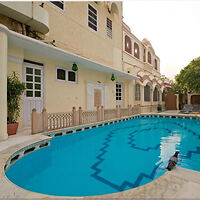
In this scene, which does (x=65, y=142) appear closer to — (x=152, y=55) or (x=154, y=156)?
(x=154, y=156)

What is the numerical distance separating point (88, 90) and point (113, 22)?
777 cm

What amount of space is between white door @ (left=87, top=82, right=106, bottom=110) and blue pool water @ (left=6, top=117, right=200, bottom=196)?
16.5ft

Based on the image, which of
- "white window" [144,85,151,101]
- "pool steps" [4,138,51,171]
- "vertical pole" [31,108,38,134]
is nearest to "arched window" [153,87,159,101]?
"white window" [144,85,151,101]

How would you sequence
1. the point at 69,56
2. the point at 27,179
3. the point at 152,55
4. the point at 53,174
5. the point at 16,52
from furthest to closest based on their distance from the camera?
the point at 152,55 → the point at 69,56 → the point at 16,52 → the point at 53,174 → the point at 27,179

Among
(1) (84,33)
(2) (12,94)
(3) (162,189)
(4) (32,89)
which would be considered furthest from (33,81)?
(3) (162,189)

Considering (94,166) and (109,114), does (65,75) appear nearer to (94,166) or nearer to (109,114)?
(109,114)

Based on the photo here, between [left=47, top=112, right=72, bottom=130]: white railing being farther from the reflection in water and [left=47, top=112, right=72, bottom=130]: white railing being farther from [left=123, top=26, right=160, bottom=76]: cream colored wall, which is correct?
[left=123, top=26, right=160, bottom=76]: cream colored wall

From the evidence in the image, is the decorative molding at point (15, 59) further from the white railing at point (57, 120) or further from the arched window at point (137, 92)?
the arched window at point (137, 92)

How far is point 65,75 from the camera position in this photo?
866 centimetres

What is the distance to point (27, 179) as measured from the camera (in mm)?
2932

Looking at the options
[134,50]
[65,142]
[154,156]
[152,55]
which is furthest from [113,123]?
[152,55]

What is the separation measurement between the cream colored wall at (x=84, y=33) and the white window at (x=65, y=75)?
4.74ft

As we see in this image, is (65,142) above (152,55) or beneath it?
beneath

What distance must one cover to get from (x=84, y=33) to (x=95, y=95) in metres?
4.84
